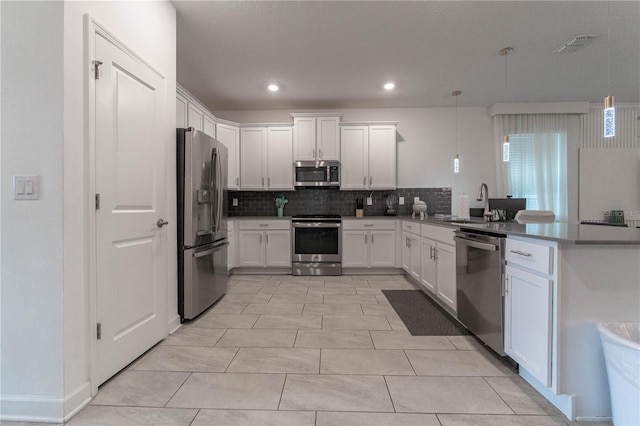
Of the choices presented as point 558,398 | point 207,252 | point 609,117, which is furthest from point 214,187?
point 609,117

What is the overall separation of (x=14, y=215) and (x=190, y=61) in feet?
8.63

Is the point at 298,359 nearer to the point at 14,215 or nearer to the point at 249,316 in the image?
the point at 249,316

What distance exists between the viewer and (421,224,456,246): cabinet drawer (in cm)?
275

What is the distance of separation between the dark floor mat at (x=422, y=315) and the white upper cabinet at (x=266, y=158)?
2441mm

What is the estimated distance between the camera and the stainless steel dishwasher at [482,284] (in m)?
1.93

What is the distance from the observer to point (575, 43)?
2969mm

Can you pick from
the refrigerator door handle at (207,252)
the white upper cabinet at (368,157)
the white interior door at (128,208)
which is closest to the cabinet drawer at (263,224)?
the white upper cabinet at (368,157)

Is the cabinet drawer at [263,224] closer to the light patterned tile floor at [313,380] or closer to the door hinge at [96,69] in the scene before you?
the light patterned tile floor at [313,380]

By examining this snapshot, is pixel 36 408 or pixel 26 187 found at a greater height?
pixel 26 187

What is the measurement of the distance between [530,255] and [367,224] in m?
2.94

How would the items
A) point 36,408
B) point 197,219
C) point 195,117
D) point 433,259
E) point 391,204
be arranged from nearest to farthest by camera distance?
point 36,408
point 197,219
point 433,259
point 195,117
point 391,204

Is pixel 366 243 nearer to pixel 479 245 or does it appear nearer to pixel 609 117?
pixel 479 245

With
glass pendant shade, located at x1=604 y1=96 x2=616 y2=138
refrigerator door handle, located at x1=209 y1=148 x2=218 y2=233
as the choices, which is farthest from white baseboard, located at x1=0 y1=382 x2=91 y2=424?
glass pendant shade, located at x1=604 y1=96 x2=616 y2=138

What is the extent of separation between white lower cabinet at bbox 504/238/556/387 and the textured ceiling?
84.5 inches
